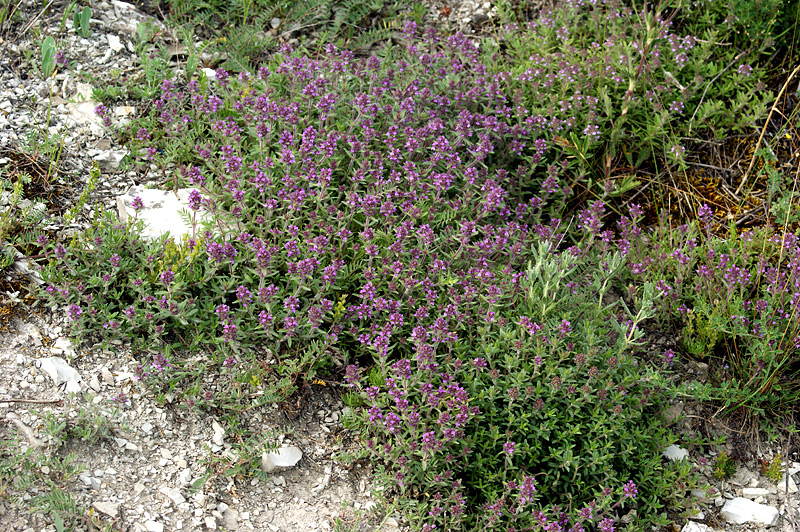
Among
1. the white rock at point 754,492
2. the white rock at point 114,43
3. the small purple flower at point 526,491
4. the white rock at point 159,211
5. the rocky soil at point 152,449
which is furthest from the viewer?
the white rock at point 114,43

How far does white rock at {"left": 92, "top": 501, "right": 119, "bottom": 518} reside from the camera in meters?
3.33

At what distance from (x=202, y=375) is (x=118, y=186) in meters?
1.61

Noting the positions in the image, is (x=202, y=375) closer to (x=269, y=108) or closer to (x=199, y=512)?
(x=199, y=512)

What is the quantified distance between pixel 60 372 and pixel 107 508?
0.85 metres

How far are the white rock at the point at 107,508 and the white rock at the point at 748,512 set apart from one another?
342 centimetres

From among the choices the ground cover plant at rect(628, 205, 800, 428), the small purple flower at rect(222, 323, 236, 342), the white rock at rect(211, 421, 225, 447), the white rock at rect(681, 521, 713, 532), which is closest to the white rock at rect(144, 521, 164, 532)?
the white rock at rect(211, 421, 225, 447)

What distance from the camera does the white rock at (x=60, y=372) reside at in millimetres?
3744

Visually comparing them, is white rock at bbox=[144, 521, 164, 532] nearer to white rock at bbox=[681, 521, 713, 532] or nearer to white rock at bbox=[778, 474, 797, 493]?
white rock at bbox=[681, 521, 713, 532]

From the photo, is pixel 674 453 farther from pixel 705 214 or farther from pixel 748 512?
pixel 705 214

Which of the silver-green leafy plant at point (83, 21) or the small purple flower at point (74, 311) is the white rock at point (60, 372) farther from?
the silver-green leafy plant at point (83, 21)

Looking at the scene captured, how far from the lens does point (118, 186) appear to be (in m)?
4.80

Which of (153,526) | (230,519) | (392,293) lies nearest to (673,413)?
(392,293)

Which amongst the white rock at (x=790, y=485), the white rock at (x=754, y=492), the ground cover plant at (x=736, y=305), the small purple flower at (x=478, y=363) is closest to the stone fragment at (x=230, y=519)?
the small purple flower at (x=478, y=363)

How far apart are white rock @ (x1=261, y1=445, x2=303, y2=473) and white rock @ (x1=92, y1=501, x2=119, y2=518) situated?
0.78 metres
